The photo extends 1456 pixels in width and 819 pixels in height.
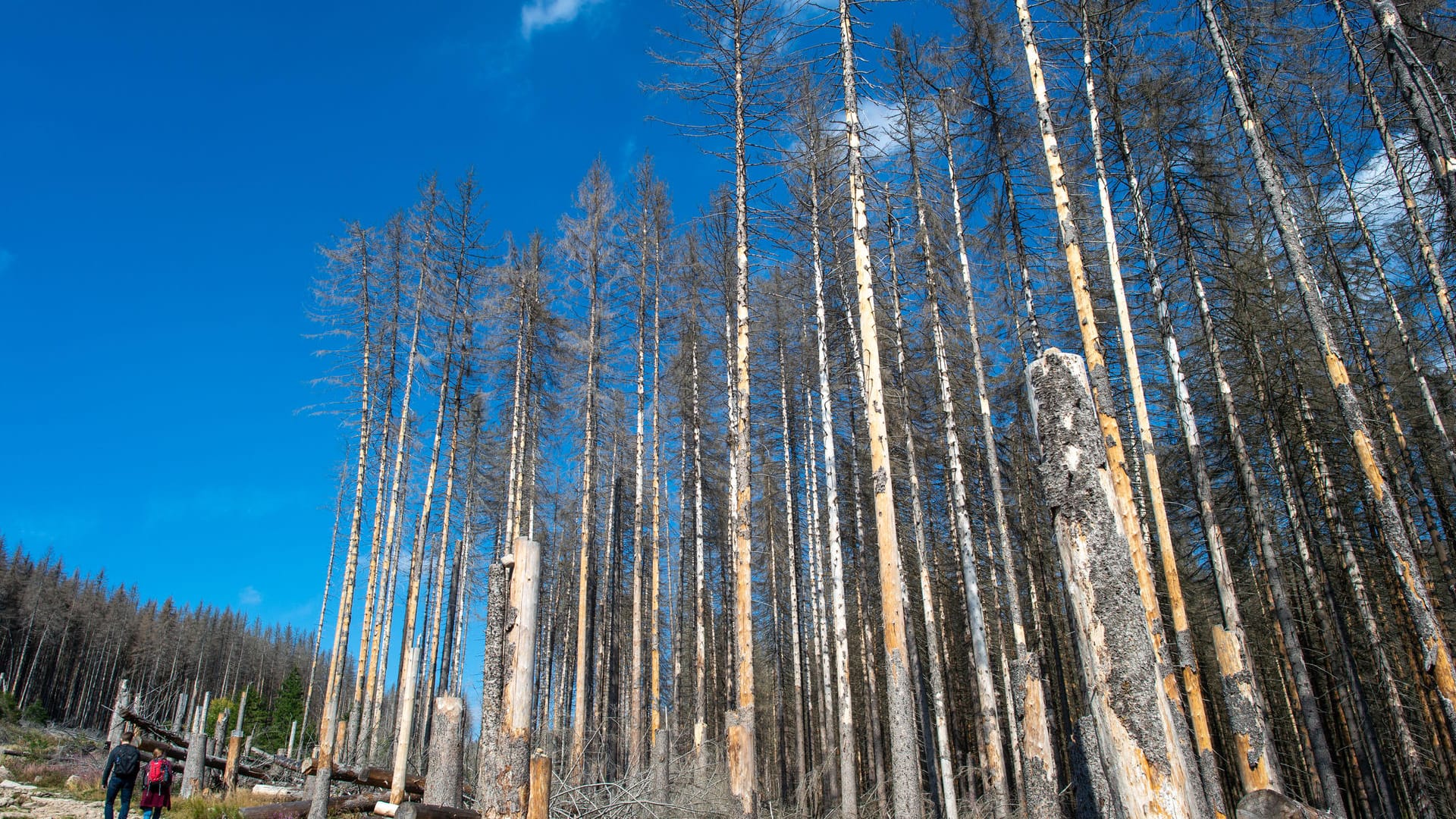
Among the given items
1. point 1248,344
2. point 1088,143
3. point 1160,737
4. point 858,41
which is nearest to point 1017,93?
point 1088,143

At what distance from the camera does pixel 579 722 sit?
47.2 feet

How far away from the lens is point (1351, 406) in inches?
275

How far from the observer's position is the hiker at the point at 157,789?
9.26 m

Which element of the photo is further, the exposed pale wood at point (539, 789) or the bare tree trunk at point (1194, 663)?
the bare tree trunk at point (1194, 663)

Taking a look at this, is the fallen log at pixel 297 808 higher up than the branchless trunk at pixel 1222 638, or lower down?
lower down

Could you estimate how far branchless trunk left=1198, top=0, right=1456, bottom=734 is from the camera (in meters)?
6.15

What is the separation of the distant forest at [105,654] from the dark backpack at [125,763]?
120 feet

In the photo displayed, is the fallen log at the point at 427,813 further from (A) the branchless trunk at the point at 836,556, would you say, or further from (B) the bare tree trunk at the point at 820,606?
(B) the bare tree trunk at the point at 820,606

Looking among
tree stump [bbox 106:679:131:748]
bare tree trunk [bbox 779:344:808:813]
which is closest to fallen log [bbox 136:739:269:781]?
tree stump [bbox 106:679:131:748]

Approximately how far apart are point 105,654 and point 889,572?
70.4 m

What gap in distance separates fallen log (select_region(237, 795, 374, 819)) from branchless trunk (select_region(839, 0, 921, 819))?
6769 millimetres

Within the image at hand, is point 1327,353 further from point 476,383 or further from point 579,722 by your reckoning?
point 476,383

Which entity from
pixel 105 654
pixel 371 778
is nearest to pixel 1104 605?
pixel 371 778

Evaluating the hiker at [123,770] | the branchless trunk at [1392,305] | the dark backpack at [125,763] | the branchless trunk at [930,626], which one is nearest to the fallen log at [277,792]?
the hiker at [123,770]
